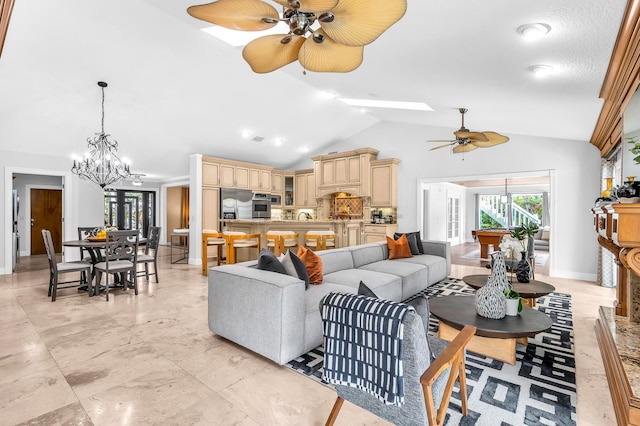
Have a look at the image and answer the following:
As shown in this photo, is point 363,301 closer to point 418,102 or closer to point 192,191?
point 418,102

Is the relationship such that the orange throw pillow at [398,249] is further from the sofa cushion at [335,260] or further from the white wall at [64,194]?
the white wall at [64,194]

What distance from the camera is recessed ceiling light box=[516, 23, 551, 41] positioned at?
85.0 inches

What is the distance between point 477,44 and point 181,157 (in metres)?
6.74

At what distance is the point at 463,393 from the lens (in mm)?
1848

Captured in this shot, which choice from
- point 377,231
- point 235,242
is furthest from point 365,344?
point 377,231

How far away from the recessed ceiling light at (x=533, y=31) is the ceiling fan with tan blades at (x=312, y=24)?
1.19 meters

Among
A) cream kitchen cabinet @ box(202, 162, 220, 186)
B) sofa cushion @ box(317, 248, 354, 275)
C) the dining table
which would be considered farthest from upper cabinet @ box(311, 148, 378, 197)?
the dining table

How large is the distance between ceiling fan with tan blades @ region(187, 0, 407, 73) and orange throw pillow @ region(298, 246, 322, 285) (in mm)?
1748

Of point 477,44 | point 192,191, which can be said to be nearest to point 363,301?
point 477,44

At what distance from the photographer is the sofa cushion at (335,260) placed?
12.4ft

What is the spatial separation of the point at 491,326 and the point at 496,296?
0.85 feet

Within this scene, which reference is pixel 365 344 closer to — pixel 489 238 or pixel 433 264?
pixel 433 264

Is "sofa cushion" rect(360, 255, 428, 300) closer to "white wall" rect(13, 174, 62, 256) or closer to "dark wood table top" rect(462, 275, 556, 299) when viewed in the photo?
"dark wood table top" rect(462, 275, 556, 299)

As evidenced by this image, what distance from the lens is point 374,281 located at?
339 cm
